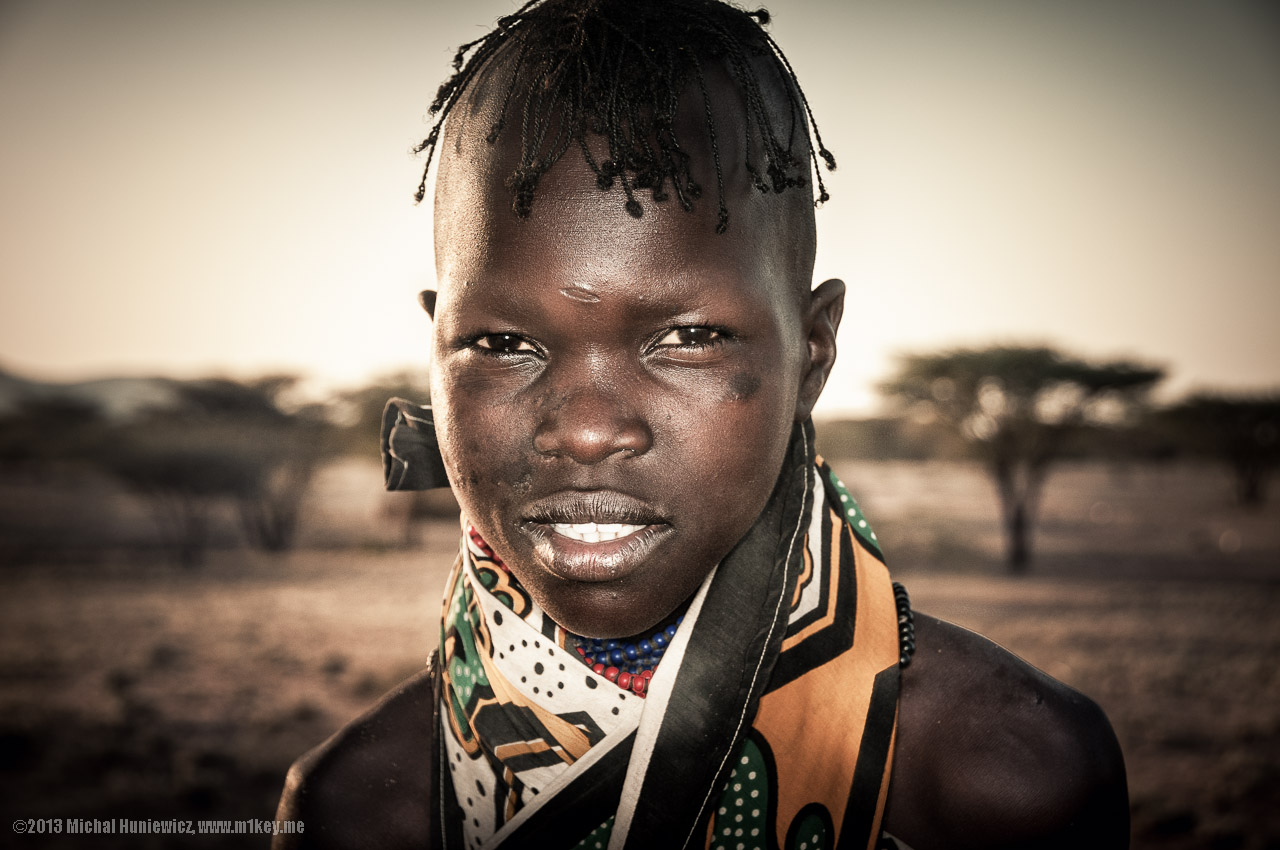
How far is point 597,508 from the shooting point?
113cm

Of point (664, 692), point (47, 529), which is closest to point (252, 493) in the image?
point (47, 529)

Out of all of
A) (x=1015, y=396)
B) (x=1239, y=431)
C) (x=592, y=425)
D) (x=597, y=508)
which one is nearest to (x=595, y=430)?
(x=592, y=425)

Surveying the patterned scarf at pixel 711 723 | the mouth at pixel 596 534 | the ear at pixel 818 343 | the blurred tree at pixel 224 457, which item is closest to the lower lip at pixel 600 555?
the mouth at pixel 596 534

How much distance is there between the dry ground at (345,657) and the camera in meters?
6.53

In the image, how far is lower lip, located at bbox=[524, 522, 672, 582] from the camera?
1147 millimetres

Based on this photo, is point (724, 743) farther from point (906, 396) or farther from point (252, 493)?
point (252, 493)

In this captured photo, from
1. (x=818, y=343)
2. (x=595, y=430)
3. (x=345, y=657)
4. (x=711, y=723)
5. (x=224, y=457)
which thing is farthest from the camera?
(x=224, y=457)

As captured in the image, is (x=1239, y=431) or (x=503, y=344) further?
(x=1239, y=431)

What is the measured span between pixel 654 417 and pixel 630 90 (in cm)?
52

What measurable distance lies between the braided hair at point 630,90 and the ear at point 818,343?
0.22 meters

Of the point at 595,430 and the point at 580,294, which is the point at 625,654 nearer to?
the point at 595,430

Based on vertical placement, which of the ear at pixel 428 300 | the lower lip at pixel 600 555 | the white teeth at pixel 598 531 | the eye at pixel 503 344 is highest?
the ear at pixel 428 300

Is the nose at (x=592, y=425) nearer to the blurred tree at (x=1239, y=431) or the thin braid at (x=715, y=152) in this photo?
the thin braid at (x=715, y=152)

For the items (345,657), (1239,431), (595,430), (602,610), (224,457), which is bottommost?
(345,657)
